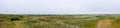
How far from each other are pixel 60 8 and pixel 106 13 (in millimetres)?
356

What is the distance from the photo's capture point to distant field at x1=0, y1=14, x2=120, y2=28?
1274 millimetres

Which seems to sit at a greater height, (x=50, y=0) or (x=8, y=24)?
(x=50, y=0)

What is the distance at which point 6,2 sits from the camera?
1315 millimetres

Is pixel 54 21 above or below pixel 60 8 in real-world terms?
below

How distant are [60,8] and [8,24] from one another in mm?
430

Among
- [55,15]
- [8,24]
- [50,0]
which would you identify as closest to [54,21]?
[55,15]

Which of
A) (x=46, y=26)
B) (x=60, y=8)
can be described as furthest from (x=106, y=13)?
(x=46, y=26)

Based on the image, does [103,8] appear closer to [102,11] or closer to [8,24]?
[102,11]

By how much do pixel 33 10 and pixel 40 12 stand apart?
60 mm

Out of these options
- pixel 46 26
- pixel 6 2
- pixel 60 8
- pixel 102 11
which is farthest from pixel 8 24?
pixel 102 11

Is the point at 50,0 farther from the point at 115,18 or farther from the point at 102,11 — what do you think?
the point at 115,18

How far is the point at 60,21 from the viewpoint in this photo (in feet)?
4.24

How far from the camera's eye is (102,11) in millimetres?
1271

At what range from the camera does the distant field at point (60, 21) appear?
1.27m
